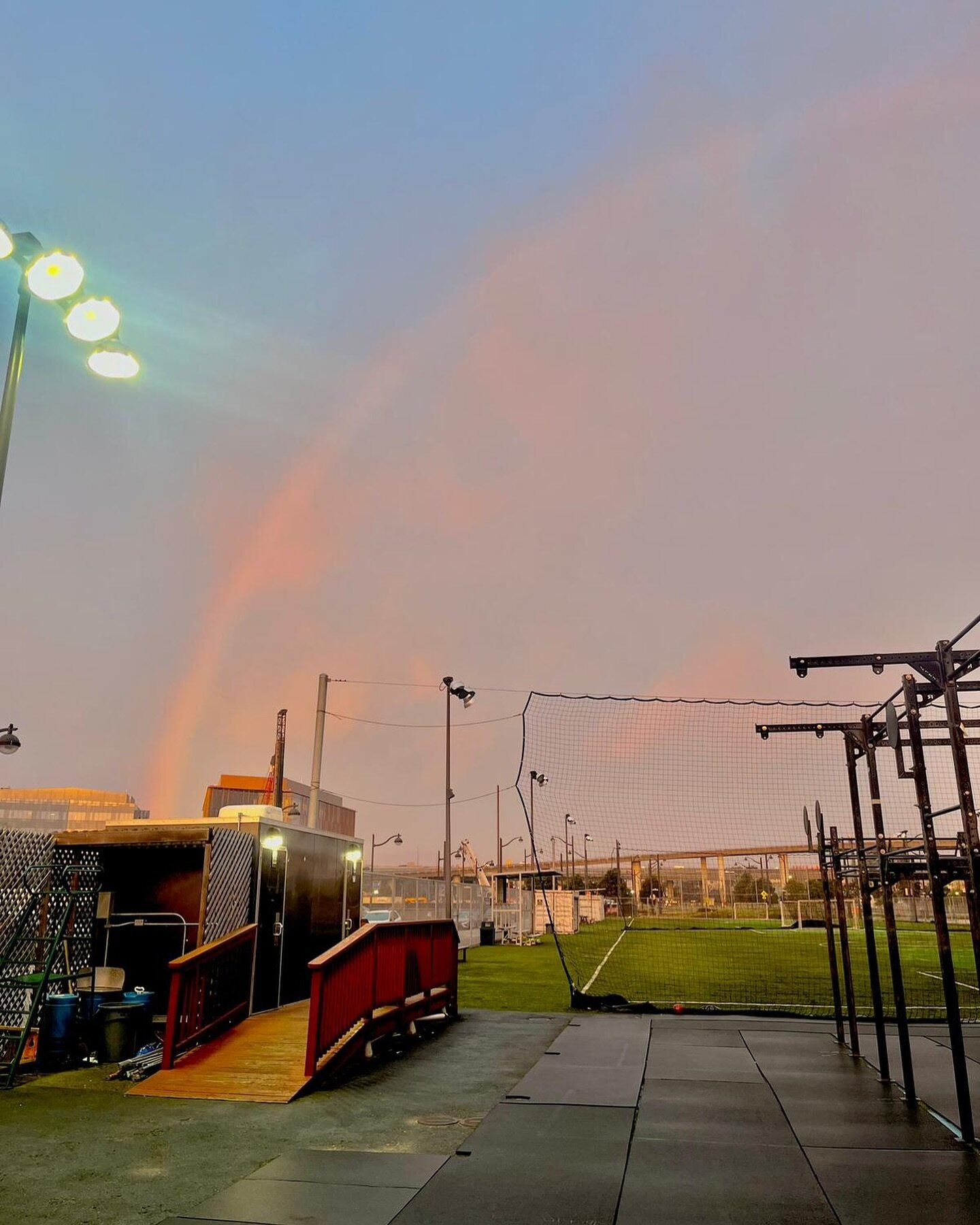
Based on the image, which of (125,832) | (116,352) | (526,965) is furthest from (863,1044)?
(526,965)

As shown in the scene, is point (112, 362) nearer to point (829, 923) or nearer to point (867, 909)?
point (867, 909)

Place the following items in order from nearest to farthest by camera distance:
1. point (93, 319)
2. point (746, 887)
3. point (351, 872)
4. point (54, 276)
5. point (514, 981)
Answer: point (54, 276)
point (93, 319)
point (351, 872)
point (514, 981)
point (746, 887)

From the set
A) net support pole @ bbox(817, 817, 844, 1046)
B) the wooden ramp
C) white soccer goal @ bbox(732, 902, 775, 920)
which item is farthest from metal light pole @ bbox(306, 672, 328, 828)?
white soccer goal @ bbox(732, 902, 775, 920)

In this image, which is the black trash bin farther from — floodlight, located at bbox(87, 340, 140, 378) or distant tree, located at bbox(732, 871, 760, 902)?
distant tree, located at bbox(732, 871, 760, 902)

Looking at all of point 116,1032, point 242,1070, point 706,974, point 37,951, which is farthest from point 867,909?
point 706,974

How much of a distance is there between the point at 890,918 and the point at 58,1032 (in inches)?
352

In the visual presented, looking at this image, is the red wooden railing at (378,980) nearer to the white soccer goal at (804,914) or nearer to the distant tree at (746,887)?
the white soccer goal at (804,914)

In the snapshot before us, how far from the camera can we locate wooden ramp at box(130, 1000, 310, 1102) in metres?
8.30

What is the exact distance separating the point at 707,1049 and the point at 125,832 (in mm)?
8065

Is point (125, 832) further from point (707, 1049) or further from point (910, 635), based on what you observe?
point (910, 635)

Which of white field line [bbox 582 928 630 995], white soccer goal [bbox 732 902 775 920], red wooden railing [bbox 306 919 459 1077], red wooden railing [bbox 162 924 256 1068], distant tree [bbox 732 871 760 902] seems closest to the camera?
red wooden railing [bbox 306 919 459 1077]

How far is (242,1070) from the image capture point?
893cm

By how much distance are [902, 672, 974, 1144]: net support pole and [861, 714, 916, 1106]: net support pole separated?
0.54 meters

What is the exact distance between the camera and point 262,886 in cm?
1191
